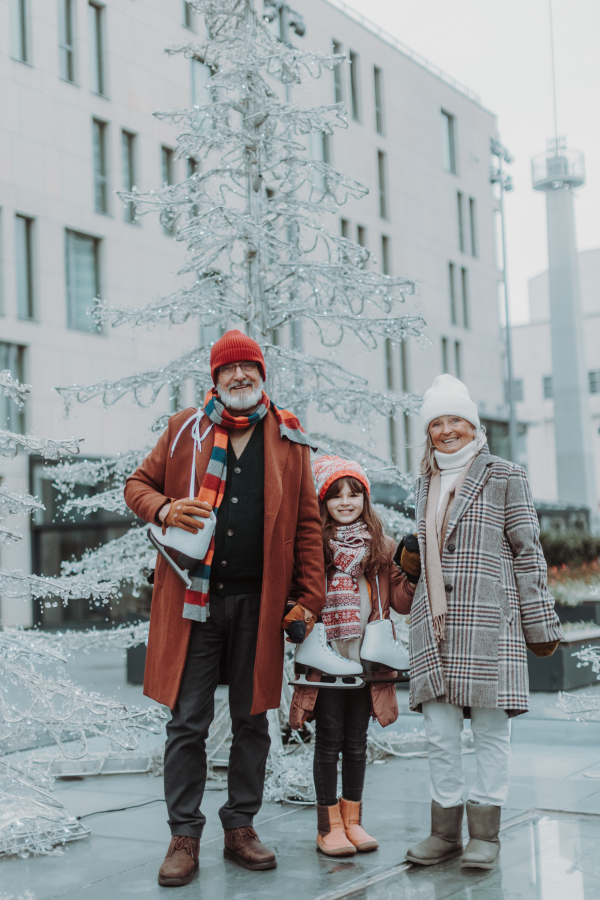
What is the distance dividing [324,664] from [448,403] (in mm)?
1291

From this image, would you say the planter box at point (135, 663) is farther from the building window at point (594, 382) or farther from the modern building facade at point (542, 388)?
the building window at point (594, 382)

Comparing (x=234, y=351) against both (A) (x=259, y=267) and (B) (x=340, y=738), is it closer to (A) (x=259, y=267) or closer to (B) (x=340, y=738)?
(B) (x=340, y=738)

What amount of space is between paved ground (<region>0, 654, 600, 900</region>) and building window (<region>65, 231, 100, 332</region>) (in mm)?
15996

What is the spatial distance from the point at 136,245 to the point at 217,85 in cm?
1659

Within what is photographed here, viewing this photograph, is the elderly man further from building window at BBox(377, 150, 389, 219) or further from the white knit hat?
building window at BBox(377, 150, 389, 219)

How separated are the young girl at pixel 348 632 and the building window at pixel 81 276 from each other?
17.1 metres

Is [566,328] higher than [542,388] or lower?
lower

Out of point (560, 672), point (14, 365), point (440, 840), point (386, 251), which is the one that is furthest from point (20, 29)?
point (440, 840)

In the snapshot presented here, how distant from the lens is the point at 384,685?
4.69 metres

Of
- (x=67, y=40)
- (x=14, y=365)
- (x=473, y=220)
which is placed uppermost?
(x=473, y=220)

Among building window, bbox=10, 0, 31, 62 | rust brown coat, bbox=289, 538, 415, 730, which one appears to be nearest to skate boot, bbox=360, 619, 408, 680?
rust brown coat, bbox=289, 538, 415, 730

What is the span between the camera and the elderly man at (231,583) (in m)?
4.39

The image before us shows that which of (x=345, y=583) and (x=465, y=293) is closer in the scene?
(x=345, y=583)

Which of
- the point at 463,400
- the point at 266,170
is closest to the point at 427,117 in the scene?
the point at 266,170
